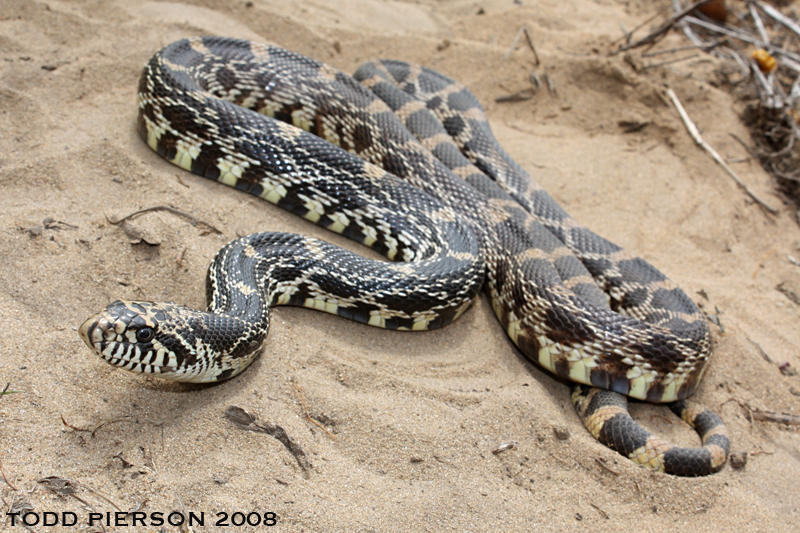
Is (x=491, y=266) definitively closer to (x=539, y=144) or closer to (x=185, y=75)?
(x=539, y=144)

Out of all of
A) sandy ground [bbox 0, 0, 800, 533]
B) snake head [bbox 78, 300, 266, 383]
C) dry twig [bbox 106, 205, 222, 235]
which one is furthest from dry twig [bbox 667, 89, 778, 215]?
snake head [bbox 78, 300, 266, 383]

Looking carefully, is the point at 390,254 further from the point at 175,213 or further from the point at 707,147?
the point at 707,147

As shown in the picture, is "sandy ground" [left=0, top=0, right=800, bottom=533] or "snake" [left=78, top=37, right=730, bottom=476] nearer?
"sandy ground" [left=0, top=0, right=800, bottom=533]

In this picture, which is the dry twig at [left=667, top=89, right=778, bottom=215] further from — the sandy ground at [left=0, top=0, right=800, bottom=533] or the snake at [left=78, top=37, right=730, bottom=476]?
the snake at [left=78, top=37, right=730, bottom=476]

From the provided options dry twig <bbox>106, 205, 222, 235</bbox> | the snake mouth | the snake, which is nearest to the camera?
the snake mouth

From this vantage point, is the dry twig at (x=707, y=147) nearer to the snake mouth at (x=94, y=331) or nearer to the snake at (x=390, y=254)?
the snake at (x=390, y=254)

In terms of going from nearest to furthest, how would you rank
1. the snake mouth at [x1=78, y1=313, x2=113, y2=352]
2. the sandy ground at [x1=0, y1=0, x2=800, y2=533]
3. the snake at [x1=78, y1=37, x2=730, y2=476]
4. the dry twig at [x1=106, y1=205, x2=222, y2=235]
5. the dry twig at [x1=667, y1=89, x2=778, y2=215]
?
the snake mouth at [x1=78, y1=313, x2=113, y2=352] < the sandy ground at [x1=0, y1=0, x2=800, y2=533] < the snake at [x1=78, y1=37, x2=730, y2=476] < the dry twig at [x1=106, y1=205, x2=222, y2=235] < the dry twig at [x1=667, y1=89, x2=778, y2=215]

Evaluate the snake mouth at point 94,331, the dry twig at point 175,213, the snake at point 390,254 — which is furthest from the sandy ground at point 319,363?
the snake mouth at point 94,331

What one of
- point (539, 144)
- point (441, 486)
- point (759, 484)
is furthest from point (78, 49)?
point (759, 484)
